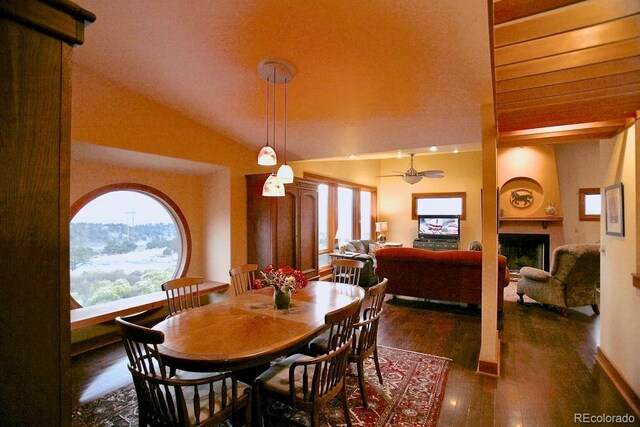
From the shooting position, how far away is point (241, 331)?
2.02m

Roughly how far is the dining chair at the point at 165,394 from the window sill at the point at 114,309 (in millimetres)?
1736

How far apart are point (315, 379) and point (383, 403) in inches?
42.1

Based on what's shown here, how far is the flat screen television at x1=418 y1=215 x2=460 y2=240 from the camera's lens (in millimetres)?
8539

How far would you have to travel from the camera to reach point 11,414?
1.79 ft

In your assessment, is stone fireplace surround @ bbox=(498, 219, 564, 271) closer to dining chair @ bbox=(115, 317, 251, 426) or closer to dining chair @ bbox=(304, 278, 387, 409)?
dining chair @ bbox=(304, 278, 387, 409)

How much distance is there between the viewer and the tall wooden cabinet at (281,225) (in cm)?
415

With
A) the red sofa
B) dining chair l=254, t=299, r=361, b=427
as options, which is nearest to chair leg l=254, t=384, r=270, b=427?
dining chair l=254, t=299, r=361, b=427

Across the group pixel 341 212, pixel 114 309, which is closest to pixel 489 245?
pixel 114 309

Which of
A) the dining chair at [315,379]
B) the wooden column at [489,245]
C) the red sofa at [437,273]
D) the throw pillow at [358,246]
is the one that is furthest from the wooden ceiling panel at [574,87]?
the throw pillow at [358,246]

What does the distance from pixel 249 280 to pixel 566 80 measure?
11.3ft

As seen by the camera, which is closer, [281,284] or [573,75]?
[573,75]

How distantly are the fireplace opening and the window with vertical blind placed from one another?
3.51m

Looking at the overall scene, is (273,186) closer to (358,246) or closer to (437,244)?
(358,246)

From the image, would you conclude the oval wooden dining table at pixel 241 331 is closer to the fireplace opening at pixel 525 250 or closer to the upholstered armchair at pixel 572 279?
the upholstered armchair at pixel 572 279
